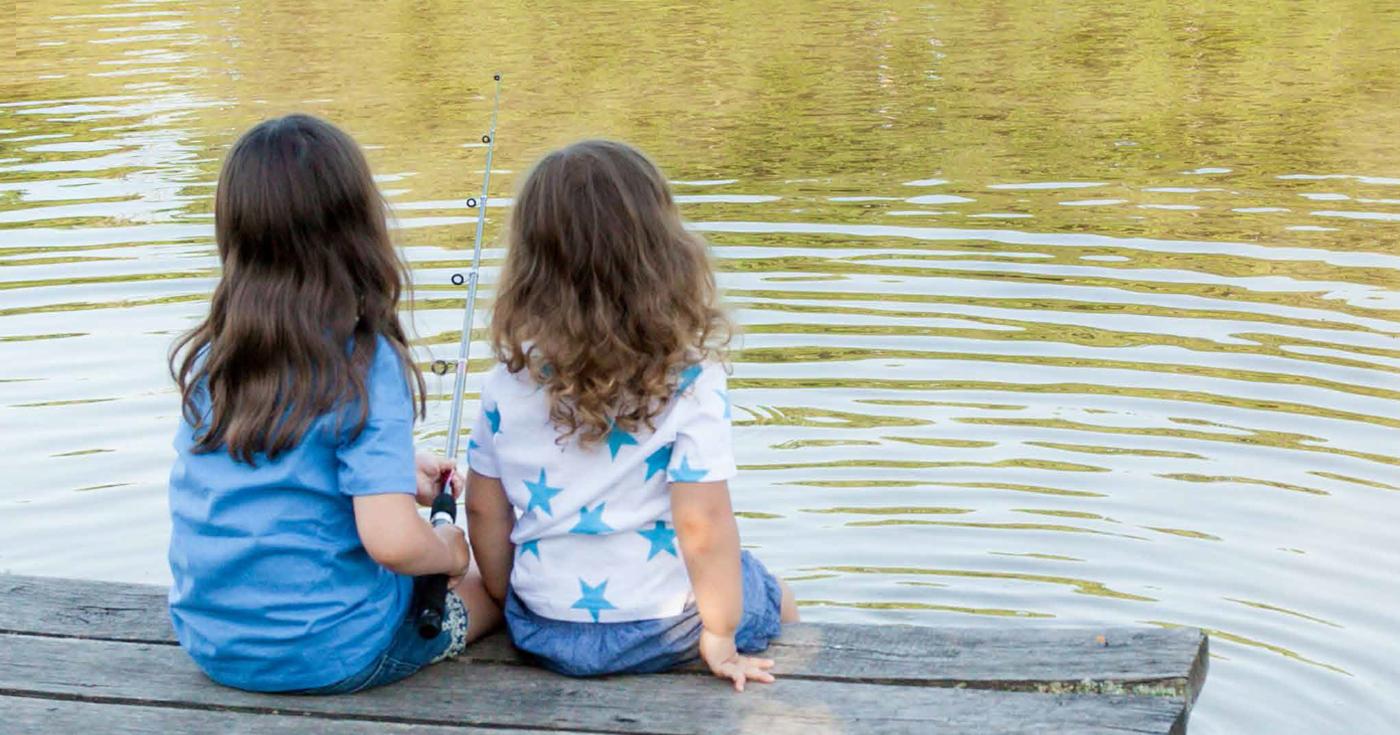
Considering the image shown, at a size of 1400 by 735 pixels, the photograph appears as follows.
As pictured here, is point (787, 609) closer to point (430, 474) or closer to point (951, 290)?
point (430, 474)

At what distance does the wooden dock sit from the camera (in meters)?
2.90

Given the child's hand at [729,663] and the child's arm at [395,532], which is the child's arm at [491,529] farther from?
the child's hand at [729,663]

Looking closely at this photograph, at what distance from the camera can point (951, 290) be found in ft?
24.1

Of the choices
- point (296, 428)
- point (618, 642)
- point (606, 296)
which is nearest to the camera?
point (296, 428)

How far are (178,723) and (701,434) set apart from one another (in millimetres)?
993

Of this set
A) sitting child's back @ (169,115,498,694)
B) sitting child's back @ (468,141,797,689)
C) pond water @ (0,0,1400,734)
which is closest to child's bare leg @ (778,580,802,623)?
sitting child's back @ (468,141,797,689)

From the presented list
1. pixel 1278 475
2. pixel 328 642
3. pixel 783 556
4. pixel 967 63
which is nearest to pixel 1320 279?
pixel 1278 475

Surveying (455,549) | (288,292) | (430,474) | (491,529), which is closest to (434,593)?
(455,549)

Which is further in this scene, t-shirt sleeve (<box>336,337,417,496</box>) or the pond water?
the pond water

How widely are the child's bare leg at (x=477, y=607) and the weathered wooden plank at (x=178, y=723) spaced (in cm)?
34

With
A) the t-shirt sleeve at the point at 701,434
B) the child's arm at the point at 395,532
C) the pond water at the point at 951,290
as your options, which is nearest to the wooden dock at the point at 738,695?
the child's arm at the point at 395,532

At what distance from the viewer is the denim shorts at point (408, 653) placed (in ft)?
10.1

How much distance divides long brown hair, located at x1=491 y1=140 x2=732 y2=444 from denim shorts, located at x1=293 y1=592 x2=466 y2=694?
0.44 m

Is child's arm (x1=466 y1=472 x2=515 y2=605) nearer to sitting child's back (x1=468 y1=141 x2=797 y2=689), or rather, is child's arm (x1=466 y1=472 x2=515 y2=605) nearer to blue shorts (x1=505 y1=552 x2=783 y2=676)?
sitting child's back (x1=468 y1=141 x2=797 y2=689)
